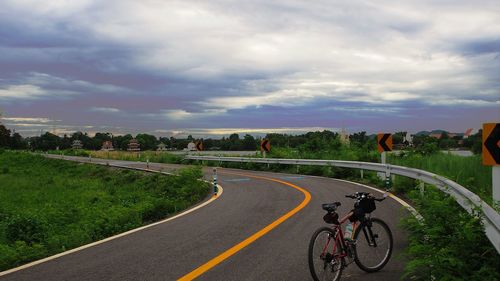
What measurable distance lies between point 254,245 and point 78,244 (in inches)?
151

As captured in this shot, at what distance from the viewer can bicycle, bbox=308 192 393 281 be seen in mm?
5520

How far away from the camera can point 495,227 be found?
4.86 m

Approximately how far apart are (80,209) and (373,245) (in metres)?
11.7

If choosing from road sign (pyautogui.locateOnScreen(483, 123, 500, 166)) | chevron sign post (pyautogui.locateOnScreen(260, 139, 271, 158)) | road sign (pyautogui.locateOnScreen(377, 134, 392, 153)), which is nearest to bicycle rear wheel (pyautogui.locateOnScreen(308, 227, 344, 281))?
road sign (pyautogui.locateOnScreen(483, 123, 500, 166))

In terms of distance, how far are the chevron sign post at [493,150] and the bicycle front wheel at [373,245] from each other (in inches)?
68.7

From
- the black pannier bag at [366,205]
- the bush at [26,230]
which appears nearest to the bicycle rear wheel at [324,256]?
the black pannier bag at [366,205]

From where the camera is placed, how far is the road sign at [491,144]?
22.1ft

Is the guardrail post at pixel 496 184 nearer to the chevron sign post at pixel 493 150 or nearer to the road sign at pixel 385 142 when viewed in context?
the chevron sign post at pixel 493 150

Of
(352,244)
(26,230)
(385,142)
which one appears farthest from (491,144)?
(385,142)

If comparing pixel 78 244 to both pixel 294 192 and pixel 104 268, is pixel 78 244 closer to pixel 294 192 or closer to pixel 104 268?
pixel 104 268

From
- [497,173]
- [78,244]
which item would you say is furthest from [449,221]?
[78,244]

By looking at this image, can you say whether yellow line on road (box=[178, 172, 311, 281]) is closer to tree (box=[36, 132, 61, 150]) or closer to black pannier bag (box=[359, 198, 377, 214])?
black pannier bag (box=[359, 198, 377, 214])

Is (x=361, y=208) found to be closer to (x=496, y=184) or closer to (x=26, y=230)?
(x=496, y=184)

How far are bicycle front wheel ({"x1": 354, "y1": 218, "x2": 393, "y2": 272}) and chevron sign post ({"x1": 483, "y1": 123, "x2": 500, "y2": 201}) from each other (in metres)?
1.75
